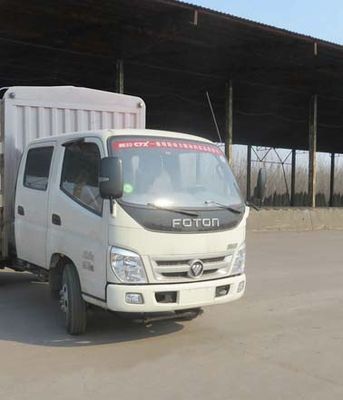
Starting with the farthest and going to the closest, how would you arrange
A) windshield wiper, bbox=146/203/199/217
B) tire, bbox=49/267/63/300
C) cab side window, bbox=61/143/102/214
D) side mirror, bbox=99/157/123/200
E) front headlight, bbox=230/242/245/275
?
tire, bbox=49/267/63/300, front headlight, bbox=230/242/245/275, cab side window, bbox=61/143/102/214, windshield wiper, bbox=146/203/199/217, side mirror, bbox=99/157/123/200

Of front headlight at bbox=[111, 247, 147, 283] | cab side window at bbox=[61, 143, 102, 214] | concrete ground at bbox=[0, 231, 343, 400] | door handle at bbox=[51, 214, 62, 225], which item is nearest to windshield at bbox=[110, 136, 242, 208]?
cab side window at bbox=[61, 143, 102, 214]

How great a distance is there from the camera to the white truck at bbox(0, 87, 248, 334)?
20.0 ft

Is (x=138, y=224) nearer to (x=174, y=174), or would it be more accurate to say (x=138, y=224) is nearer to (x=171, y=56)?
(x=174, y=174)

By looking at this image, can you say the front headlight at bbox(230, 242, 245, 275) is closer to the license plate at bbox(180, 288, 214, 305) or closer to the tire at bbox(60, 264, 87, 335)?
the license plate at bbox(180, 288, 214, 305)

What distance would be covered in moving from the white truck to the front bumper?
0.4 inches

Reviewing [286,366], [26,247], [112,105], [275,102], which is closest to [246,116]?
[275,102]

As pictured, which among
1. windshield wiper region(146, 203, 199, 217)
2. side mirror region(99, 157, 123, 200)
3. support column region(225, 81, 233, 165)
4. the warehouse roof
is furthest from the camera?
support column region(225, 81, 233, 165)

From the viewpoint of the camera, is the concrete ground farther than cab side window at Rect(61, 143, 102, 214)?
No

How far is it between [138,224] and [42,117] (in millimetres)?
3406

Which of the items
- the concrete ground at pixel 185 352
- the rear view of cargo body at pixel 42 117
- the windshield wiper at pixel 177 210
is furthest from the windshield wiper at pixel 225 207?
the rear view of cargo body at pixel 42 117

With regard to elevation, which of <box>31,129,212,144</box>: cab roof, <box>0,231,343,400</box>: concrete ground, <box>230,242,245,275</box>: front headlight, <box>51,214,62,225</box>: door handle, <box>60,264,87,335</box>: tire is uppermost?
<box>31,129,212,144</box>: cab roof

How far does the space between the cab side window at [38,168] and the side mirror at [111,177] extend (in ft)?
5.13

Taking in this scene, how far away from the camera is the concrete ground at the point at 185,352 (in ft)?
16.6

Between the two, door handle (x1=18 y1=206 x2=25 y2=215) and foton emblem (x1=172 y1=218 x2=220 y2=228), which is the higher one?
foton emblem (x1=172 y1=218 x2=220 y2=228)
